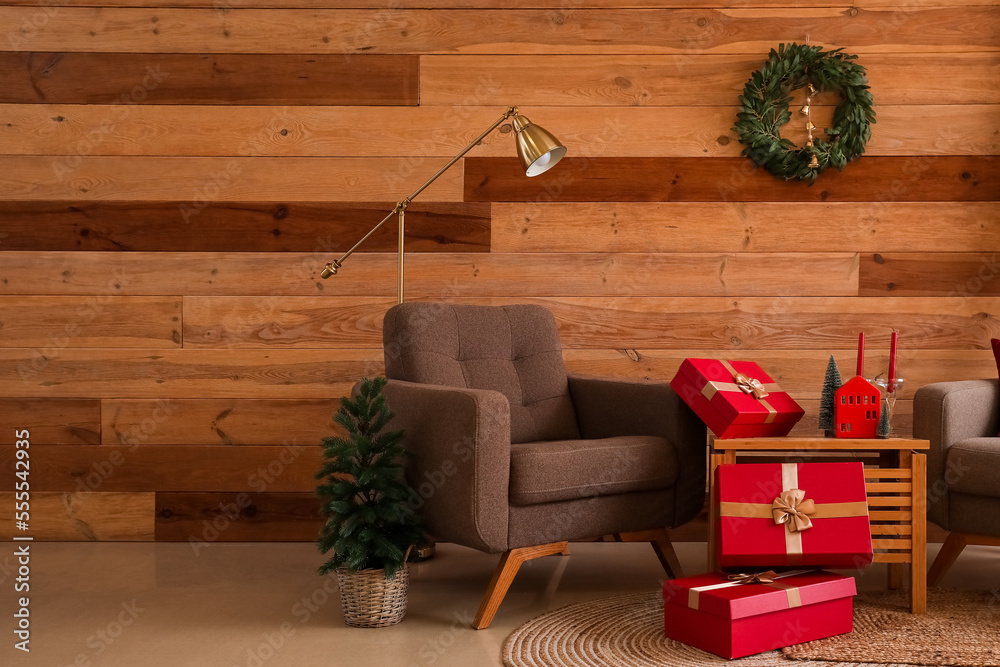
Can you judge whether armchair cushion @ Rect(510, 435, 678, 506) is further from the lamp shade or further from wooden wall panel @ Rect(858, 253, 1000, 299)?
wooden wall panel @ Rect(858, 253, 1000, 299)

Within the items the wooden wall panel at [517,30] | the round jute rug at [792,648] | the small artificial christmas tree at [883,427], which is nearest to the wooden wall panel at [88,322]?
the wooden wall panel at [517,30]

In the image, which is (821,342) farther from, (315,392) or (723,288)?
(315,392)

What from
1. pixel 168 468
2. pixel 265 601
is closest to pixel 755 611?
pixel 265 601

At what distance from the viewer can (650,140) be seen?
3.32 meters

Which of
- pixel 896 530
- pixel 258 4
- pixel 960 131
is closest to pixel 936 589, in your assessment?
pixel 896 530

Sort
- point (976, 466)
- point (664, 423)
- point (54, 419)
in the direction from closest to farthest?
point (976, 466), point (664, 423), point (54, 419)

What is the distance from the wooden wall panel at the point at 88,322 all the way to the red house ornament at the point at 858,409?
228cm

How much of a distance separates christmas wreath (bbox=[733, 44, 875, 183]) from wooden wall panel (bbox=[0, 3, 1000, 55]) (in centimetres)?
11

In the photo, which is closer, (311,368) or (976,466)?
(976,466)

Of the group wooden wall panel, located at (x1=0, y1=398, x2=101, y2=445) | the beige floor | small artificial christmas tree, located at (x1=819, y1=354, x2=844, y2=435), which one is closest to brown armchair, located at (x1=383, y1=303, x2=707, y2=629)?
the beige floor

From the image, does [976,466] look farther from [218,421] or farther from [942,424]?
[218,421]

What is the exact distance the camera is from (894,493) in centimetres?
241

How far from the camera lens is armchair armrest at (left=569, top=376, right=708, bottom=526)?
2611 millimetres

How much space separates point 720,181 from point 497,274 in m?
0.90
